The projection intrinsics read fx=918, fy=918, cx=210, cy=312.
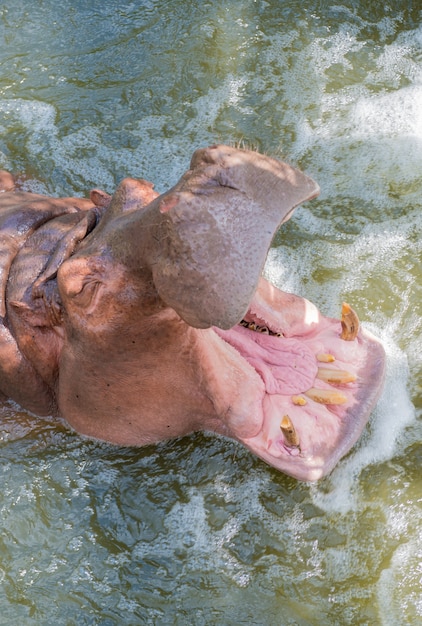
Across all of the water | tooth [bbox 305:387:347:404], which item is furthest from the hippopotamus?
the water

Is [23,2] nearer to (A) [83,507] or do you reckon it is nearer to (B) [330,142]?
(B) [330,142]

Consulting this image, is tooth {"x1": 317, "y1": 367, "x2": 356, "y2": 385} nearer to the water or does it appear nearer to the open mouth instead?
the open mouth

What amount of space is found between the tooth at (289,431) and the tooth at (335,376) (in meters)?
0.33

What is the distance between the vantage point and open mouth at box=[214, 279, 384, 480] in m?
3.53

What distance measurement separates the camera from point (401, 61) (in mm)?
5949

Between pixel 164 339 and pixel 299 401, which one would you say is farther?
pixel 299 401

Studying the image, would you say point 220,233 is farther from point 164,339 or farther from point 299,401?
point 299,401

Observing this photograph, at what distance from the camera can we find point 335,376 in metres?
3.70

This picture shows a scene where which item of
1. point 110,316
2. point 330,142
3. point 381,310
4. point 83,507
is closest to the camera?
point 110,316

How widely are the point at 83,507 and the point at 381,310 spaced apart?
5.70 ft

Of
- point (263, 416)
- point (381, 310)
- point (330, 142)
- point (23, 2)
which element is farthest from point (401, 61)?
point (263, 416)

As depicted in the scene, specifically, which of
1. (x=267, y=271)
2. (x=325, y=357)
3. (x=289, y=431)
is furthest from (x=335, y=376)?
(x=267, y=271)

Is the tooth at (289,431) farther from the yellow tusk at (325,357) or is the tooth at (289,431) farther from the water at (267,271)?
the water at (267,271)

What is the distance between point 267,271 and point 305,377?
1.30 m
